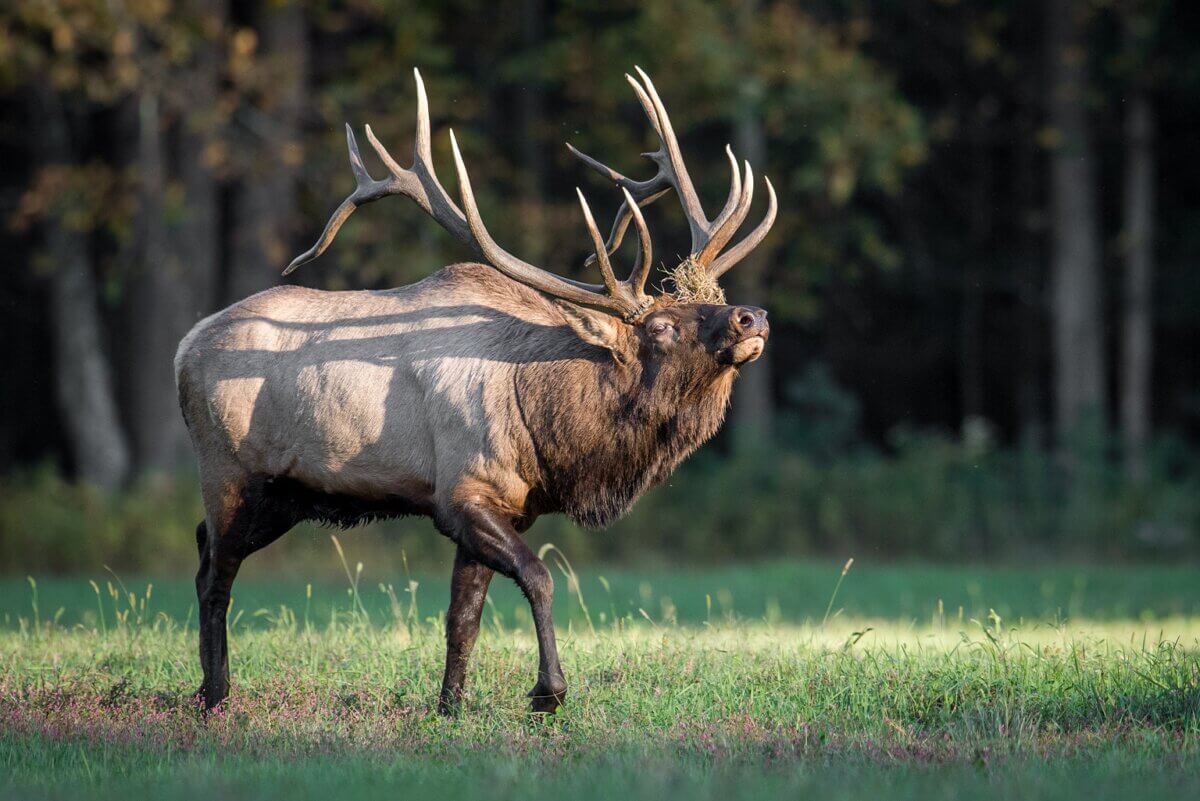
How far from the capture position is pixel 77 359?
21.1 meters

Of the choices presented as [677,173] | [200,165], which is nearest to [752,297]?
[200,165]

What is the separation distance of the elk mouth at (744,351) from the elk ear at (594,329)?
1.80ft

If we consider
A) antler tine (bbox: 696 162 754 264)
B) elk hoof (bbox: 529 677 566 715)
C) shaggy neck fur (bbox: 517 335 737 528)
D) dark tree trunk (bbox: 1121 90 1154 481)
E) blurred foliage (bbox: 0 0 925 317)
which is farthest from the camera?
dark tree trunk (bbox: 1121 90 1154 481)

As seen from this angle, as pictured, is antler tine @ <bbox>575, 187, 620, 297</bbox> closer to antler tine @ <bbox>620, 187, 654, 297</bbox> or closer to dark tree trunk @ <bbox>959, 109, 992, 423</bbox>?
antler tine @ <bbox>620, 187, 654, 297</bbox>

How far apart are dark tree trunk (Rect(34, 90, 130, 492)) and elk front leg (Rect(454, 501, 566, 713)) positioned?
15.0 meters

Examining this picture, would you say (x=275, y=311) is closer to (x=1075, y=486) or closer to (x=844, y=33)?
(x=1075, y=486)

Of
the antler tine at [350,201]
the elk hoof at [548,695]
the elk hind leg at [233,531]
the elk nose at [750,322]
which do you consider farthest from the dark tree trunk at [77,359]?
the elk nose at [750,322]

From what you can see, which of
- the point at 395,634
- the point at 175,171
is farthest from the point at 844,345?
the point at 395,634

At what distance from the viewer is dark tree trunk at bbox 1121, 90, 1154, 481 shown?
2330cm

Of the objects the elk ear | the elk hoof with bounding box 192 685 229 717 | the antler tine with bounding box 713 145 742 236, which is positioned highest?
the antler tine with bounding box 713 145 742 236

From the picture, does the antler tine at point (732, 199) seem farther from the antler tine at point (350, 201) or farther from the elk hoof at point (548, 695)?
the elk hoof at point (548, 695)

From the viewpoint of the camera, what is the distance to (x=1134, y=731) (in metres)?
6.41

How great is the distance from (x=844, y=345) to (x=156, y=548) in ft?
48.0

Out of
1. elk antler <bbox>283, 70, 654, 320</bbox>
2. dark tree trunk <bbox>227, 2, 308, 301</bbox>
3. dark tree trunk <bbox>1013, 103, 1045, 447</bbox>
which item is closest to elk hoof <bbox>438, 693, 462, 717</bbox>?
elk antler <bbox>283, 70, 654, 320</bbox>
